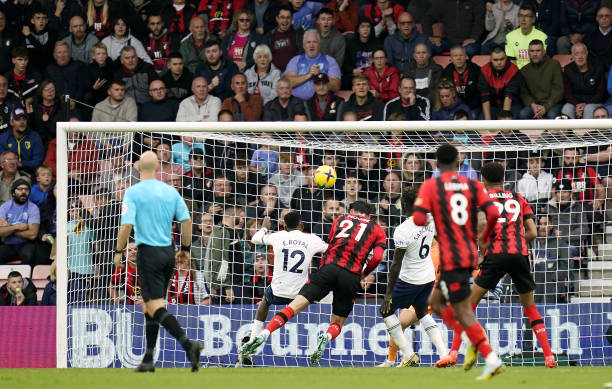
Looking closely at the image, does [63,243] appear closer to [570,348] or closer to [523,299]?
[523,299]

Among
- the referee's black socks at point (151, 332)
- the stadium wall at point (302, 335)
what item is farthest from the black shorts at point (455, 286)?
the stadium wall at point (302, 335)

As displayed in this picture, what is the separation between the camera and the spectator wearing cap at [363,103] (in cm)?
1703

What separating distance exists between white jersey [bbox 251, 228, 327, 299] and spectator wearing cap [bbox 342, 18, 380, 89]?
6.07 m

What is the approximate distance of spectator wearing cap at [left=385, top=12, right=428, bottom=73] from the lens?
59.1 feet

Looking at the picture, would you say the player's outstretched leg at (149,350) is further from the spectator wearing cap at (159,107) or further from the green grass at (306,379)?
the spectator wearing cap at (159,107)

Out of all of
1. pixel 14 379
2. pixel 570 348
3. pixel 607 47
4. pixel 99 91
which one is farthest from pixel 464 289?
pixel 99 91

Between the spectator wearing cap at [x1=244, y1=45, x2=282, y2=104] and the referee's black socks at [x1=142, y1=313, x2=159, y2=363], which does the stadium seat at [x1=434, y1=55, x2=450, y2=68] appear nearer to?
the spectator wearing cap at [x1=244, y1=45, x2=282, y2=104]

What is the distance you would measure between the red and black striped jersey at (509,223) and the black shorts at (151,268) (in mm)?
3872

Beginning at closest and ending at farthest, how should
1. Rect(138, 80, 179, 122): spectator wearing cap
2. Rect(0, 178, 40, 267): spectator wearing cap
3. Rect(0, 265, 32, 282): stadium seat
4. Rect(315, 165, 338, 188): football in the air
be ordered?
1. Rect(315, 165, 338, 188): football in the air
2. Rect(0, 265, 32, 282): stadium seat
3. Rect(0, 178, 40, 267): spectator wearing cap
4. Rect(138, 80, 179, 122): spectator wearing cap

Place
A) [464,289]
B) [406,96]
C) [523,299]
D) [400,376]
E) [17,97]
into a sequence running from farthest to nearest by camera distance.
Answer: [17,97] → [406,96] → [523,299] → [400,376] → [464,289]

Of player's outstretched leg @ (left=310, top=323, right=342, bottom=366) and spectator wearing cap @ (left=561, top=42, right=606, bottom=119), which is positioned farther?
spectator wearing cap @ (left=561, top=42, right=606, bottom=119)

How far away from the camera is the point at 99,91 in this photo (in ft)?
61.5

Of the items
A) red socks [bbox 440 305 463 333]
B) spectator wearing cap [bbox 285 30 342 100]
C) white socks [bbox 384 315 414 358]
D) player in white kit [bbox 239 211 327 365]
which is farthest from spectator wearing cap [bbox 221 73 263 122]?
red socks [bbox 440 305 463 333]

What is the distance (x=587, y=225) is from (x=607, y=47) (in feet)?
14.7
